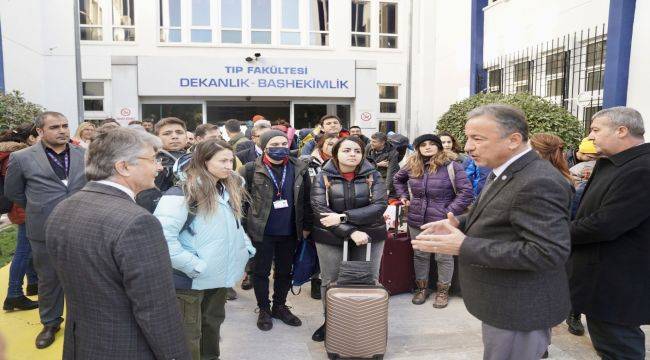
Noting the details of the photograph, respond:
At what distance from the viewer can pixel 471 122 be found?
224cm

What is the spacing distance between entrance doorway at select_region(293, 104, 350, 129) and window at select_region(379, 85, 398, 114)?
1.43 m

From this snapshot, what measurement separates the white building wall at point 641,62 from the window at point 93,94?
47.4 feet

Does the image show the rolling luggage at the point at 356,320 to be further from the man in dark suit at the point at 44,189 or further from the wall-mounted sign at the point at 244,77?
the wall-mounted sign at the point at 244,77

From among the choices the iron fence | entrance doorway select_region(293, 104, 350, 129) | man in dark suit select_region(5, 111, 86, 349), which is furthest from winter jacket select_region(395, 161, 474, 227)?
entrance doorway select_region(293, 104, 350, 129)

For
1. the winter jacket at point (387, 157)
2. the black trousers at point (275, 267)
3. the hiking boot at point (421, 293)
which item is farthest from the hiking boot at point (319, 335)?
the winter jacket at point (387, 157)

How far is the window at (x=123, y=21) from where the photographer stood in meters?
15.2

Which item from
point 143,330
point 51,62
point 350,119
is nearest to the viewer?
point 143,330

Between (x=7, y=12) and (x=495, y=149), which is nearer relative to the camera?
(x=495, y=149)

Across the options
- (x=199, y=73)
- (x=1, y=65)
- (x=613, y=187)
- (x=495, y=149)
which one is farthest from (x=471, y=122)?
(x=199, y=73)

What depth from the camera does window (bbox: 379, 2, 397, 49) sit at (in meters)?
17.1

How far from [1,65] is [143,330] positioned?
10838 mm

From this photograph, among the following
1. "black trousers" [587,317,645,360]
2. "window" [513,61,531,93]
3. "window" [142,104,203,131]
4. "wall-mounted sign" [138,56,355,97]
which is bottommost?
"black trousers" [587,317,645,360]

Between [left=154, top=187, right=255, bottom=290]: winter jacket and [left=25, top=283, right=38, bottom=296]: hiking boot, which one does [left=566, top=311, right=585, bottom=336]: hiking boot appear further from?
[left=25, top=283, right=38, bottom=296]: hiking boot

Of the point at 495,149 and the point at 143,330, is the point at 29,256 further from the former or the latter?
the point at 495,149
